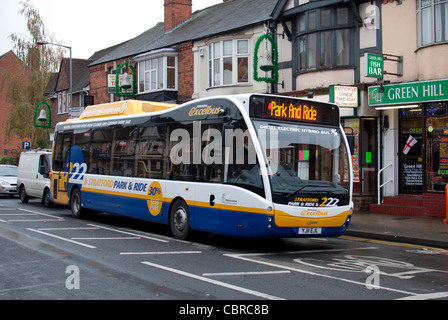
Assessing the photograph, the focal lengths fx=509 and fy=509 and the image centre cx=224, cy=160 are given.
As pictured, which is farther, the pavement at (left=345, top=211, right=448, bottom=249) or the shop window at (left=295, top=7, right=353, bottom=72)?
the shop window at (left=295, top=7, right=353, bottom=72)

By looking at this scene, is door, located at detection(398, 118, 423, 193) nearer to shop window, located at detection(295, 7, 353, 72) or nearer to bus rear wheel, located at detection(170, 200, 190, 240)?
shop window, located at detection(295, 7, 353, 72)

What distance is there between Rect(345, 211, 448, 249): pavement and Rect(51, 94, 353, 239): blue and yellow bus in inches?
101

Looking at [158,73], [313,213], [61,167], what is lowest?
[313,213]

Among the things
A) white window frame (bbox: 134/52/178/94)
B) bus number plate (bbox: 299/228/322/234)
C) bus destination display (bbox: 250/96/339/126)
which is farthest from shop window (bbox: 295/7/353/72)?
bus number plate (bbox: 299/228/322/234)

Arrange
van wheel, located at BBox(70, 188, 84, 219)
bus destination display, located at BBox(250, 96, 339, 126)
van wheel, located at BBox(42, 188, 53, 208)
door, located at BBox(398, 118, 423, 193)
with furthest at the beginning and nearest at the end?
1. van wheel, located at BBox(42, 188, 53, 208)
2. door, located at BBox(398, 118, 423, 193)
3. van wheel, located at BBox(70, 188, 84, 219)
4. bus destination display, located at BBox(250, 96, 339, 126)

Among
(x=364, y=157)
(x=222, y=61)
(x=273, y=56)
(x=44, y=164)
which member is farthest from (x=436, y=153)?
(x=44, y=164)

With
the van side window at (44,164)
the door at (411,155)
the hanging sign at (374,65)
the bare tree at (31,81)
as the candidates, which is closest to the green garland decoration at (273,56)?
the hanging sign at (374,65)

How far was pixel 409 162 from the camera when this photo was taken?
16906mm

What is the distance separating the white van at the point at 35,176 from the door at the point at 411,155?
42.3 feet

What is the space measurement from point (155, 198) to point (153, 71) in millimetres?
16838

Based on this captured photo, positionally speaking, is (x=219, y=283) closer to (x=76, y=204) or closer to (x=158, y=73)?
(x=76, y=204)

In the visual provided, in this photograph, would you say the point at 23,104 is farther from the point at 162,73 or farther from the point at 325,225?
the point at 325,225

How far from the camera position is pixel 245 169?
372 inches

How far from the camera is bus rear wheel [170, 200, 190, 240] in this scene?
35.8 feet
